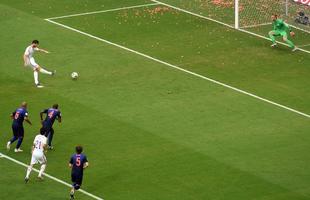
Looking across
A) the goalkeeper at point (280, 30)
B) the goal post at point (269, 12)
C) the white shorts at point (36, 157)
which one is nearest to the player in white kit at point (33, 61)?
the white shorts at point (36, 157)

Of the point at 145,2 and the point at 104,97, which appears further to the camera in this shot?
the point at 145,2

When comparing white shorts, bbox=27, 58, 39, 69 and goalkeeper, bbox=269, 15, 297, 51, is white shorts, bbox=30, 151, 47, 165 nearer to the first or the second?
white shorts, bbox=27, 58, 39, 69

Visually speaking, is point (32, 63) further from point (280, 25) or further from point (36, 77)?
point (280, 25)

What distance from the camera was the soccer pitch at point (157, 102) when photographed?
3441 cm

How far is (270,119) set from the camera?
4038 cm

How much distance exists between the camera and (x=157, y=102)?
41.9 metres

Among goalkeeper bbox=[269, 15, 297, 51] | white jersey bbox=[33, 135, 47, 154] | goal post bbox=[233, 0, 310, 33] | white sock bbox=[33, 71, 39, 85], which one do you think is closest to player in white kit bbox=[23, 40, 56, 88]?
white sock bbox=[33, 71, 39, 85]

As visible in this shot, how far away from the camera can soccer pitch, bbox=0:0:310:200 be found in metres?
34.4

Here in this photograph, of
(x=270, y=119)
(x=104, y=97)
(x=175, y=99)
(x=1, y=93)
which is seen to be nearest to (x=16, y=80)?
(x=1, y=93)

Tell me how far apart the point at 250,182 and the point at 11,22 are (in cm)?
2190

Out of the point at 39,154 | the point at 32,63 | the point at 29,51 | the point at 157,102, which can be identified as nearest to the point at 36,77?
the point at 32,63

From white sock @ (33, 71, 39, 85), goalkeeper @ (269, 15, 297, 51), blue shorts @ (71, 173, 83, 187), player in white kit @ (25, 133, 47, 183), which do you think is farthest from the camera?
goalkeeper @ (269, 15, 297, 51)

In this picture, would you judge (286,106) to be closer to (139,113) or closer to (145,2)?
(139,113)

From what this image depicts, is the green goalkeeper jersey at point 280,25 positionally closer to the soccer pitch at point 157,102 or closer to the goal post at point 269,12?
the soccer pitch at point 157,102
